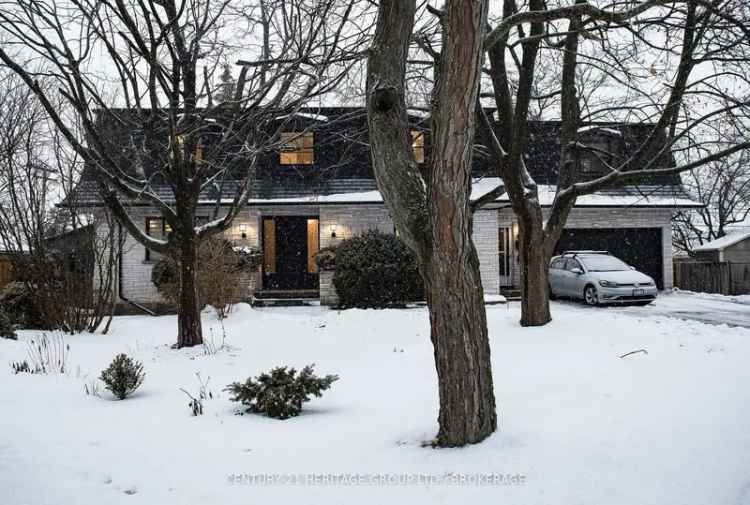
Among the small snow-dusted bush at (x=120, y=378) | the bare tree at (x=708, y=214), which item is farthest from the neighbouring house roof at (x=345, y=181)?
the bare tree at (x=708, y=214)

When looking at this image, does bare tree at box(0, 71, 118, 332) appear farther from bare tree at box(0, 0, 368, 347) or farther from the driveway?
the driveway

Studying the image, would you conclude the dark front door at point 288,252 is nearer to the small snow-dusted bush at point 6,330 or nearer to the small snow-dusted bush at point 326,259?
the small snow-dusted bush at point 326,259

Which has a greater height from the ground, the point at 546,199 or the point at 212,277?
the point at 546,199

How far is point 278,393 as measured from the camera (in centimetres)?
491

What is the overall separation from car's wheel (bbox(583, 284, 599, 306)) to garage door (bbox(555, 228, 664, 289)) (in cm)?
425

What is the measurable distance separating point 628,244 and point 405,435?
1742 centimetres

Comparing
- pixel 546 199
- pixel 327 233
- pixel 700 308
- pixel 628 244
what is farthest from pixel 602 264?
pixel 327 233

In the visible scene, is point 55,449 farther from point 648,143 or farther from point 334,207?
point 334,207

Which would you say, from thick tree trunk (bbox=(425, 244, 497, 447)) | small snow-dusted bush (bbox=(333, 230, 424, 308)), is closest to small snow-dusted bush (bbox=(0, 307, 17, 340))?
small snow-dusted bush (bbox=(333, 230, 424, 308))

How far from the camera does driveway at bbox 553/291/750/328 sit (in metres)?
11.8

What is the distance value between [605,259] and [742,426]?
41.4ft

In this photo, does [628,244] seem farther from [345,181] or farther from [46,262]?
[46,262]

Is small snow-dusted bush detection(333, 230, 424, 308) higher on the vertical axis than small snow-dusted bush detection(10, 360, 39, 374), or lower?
higher

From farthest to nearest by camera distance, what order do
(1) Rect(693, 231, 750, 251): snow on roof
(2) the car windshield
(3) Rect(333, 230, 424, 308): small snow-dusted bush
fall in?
1. (1) Rect(693, 231, 750, 251): snow on roof
2. (2) the car windshield
3. (3) Rect(333, 230, 424, 308): small snow-dusted bush
